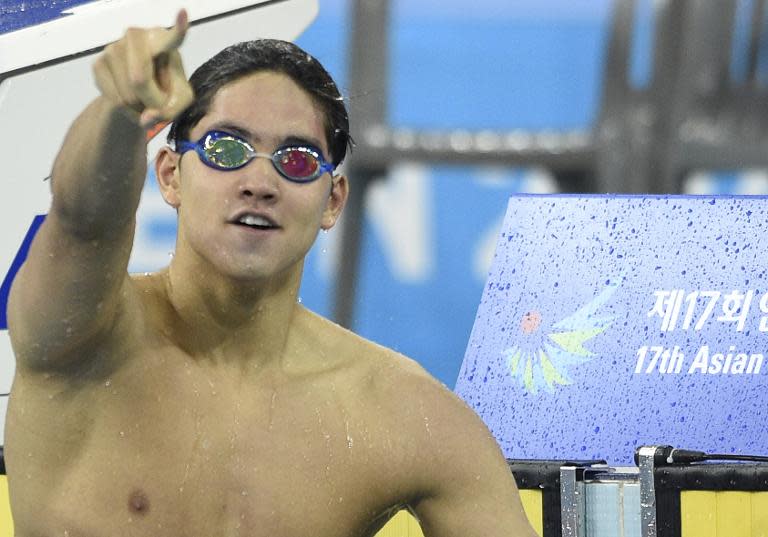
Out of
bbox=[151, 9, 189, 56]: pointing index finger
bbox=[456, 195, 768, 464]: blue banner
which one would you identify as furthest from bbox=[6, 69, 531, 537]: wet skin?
bbox=[456, 195, 768, 464]: blue banner

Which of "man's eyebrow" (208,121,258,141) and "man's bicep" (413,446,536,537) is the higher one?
"man's eyebrow" (208,121,258,141)

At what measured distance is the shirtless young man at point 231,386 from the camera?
1960 millimetres

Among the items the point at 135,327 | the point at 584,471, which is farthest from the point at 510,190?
the point at 135,327

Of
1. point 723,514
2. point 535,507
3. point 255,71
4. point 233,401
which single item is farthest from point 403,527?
point 255,71

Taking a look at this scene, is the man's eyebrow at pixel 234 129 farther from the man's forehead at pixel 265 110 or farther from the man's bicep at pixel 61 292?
the man's bicep at pixel 61 292

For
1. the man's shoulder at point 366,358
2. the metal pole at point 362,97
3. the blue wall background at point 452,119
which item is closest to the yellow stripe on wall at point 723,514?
the man's shoulder at point 366,358

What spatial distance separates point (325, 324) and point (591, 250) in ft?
5.25

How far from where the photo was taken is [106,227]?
5.71 ft

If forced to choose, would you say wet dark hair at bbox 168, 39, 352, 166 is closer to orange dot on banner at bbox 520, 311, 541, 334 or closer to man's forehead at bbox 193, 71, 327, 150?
man's forehead at bbox 193, 71, 327, 150

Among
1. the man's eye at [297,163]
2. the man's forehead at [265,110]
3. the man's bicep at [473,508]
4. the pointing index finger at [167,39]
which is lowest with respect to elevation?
the man's bicep at [473,508]

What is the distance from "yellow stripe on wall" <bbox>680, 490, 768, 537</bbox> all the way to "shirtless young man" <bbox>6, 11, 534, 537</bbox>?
0.86 meters

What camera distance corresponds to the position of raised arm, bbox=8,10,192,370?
1554mm

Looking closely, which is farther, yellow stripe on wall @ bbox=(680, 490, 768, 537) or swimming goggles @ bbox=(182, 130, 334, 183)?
yellow stripe on wall @ bbox=(680, 490, 768, 537)

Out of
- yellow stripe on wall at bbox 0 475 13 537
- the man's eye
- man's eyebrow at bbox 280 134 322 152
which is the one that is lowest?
yellow stripe on wall at bbox 0 475 13 537
